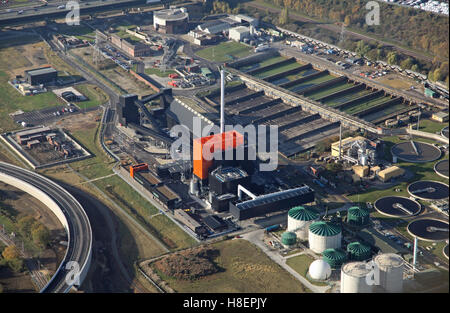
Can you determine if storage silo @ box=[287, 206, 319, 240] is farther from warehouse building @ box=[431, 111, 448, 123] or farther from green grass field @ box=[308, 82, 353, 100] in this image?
green grass field @ box=[308, 82, 353, 100]

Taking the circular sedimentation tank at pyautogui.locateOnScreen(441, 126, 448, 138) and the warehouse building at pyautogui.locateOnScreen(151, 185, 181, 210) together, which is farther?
the circular sedimentation tank at pyautogui.locateOnScreen(441, 126, 448, 138)

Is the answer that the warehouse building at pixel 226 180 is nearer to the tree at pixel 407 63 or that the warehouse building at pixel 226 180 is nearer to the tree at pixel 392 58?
the tree at pixel 407 63

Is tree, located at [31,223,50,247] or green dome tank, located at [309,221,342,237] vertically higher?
green dome tank, located at [309,221,342,237]

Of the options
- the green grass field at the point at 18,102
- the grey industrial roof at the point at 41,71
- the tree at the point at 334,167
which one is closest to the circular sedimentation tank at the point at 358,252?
the tree at the point at 334,167

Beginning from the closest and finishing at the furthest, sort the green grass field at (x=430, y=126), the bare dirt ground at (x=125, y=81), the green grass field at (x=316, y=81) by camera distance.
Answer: the green grass field at (x=430, y=126) → the bare dirt ground at (x=125, y=81) → the green grass field at (x=316, y=81)

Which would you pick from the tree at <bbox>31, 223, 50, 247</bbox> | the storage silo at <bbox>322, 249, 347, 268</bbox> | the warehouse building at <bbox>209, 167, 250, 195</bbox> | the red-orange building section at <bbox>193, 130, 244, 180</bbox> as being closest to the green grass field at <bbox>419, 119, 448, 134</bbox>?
the red-orange building section at <bbox>193, 130, 244, 180</bbox>
